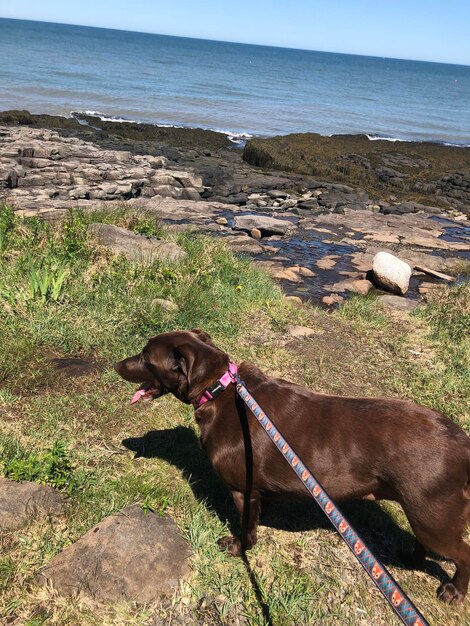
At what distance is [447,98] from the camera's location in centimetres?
7375

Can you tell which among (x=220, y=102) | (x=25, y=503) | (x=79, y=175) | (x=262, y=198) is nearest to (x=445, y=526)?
(x=25, y=503)

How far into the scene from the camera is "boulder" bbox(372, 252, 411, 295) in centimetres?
951

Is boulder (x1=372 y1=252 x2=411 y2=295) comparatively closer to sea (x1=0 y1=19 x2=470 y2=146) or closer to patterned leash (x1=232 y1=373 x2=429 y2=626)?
patterned leash (x1=232 y1=373 x2=429 y2=626)

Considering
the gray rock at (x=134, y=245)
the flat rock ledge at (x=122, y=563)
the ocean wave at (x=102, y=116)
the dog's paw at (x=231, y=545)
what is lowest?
the ocean wave at (x=102, y=116)

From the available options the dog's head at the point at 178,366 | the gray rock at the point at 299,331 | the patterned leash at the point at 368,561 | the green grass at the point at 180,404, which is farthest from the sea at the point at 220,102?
the patterned leash at the point at 368,561

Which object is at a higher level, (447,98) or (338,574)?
(447,98)

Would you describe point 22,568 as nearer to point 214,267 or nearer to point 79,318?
point 79,318

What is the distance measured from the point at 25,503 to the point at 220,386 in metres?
1.35

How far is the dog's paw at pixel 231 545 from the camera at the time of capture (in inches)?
121

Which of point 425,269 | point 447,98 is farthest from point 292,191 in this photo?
point 447,98

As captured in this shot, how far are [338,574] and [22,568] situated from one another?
175 cm

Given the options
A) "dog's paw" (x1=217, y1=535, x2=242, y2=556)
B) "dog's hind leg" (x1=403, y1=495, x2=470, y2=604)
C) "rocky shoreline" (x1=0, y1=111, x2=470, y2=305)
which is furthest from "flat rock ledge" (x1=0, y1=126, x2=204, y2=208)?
"dog's hind leg" (x1=403, y1=495, x2=470, y2=604)

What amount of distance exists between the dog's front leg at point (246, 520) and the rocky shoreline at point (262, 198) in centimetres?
611

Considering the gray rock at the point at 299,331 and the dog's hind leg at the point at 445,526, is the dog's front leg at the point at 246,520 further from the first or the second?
the gray rock at the point at 299,331
